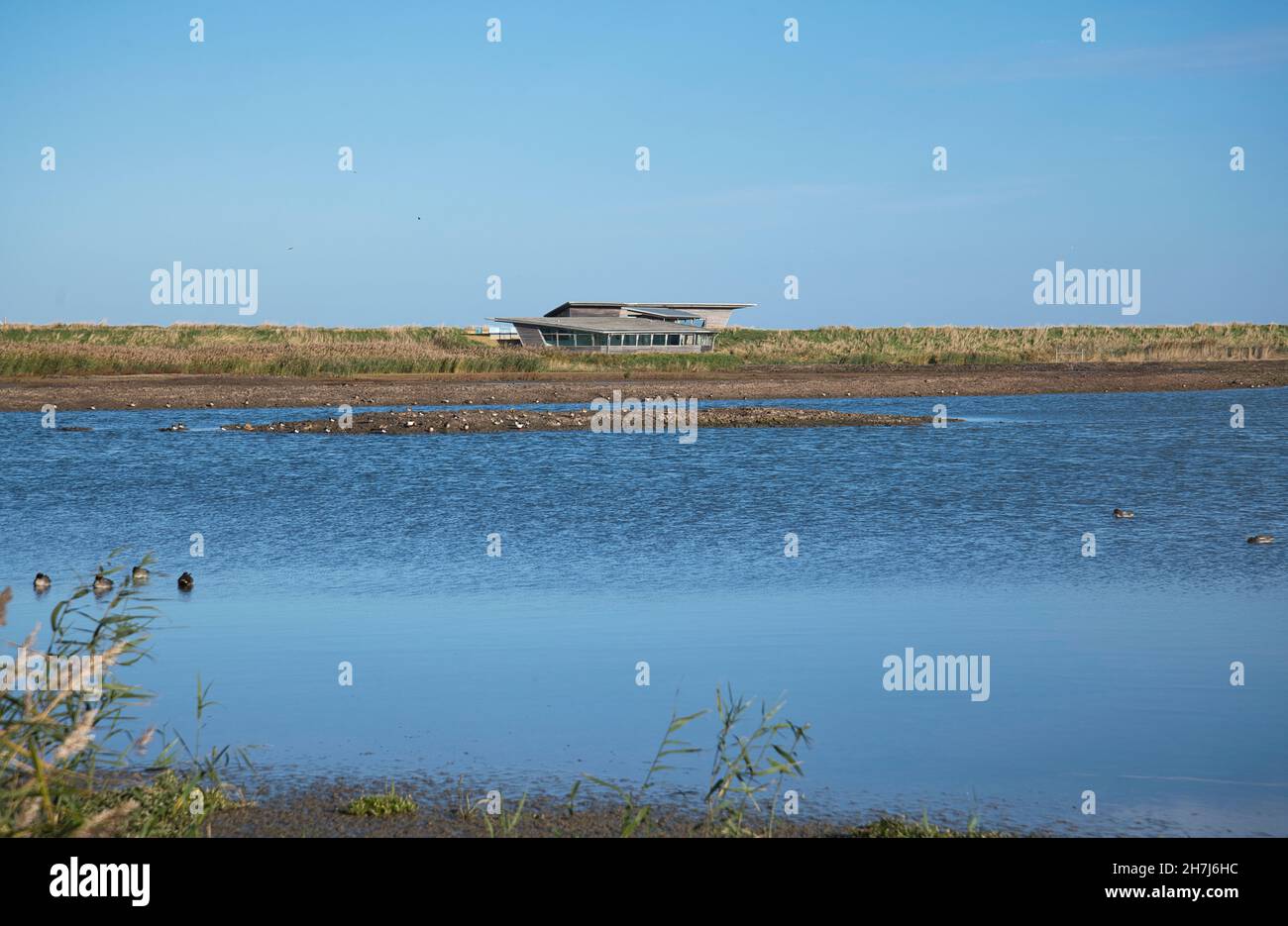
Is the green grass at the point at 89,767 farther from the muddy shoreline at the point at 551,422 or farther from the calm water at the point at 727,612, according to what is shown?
the muddy shoreline at the point at 551,422

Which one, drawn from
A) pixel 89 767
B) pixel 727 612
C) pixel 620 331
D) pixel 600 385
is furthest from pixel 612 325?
pixel 89 767

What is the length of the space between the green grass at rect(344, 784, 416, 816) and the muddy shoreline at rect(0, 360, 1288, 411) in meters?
44.1

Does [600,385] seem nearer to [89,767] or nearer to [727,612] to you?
[727,612]

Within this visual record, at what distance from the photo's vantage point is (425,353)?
2923 inches

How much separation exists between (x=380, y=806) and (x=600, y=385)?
5180 centimetres

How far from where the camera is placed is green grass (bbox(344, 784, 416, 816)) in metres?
8.29

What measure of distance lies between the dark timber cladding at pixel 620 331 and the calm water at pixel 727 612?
5632 cm

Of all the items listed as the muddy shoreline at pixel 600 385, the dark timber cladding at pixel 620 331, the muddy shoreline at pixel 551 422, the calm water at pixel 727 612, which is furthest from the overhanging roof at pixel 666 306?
the calm water at pixel 727 612

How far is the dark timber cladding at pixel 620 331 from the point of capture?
89375mm

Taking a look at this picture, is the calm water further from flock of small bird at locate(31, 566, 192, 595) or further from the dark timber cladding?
the dark timber cladding

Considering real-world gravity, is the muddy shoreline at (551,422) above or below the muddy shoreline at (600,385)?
below
